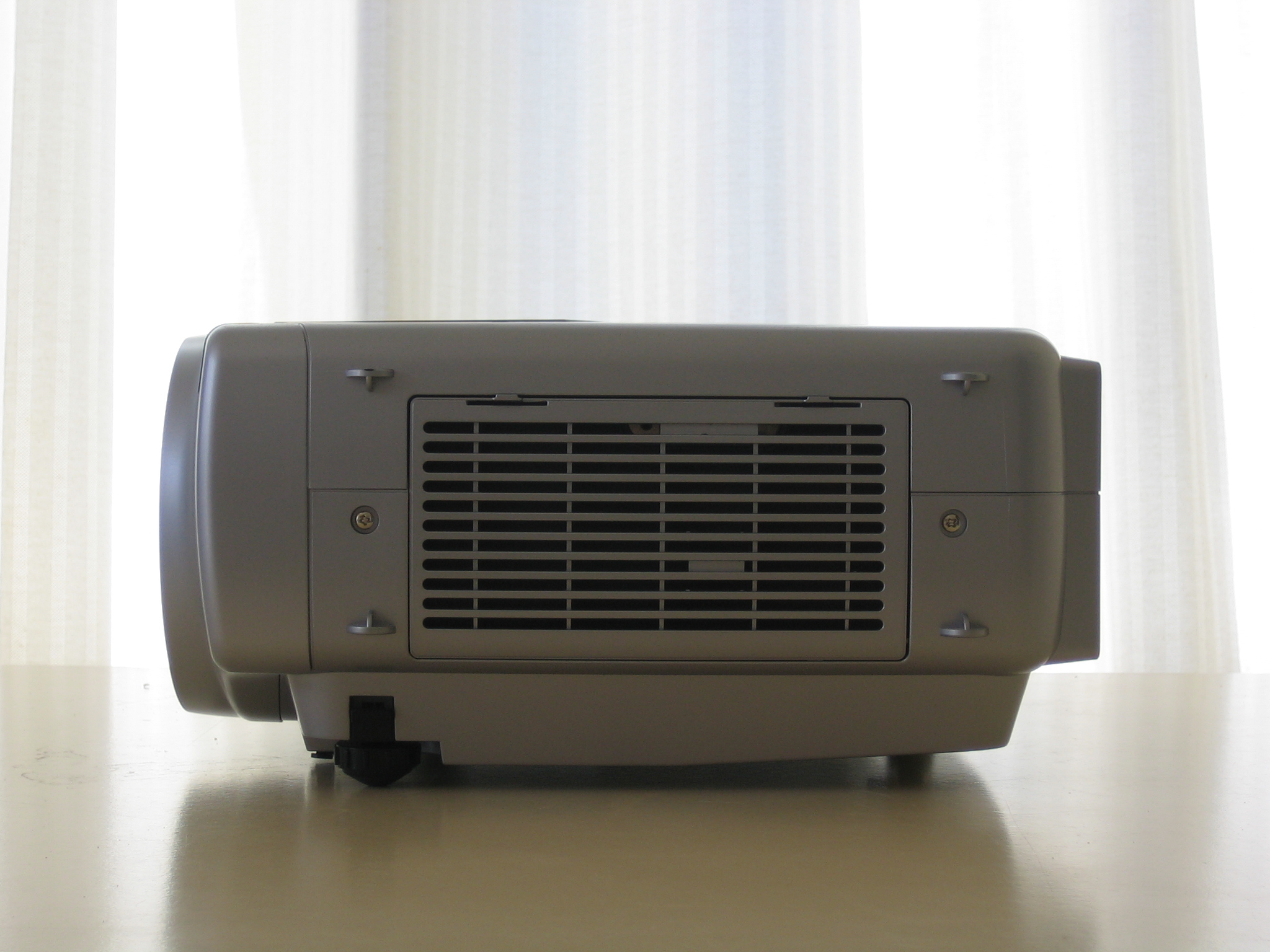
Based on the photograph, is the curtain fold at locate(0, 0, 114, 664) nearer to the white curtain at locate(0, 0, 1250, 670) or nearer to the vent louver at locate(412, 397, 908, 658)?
the white curtain at locate(0, 0, 1250, 670)

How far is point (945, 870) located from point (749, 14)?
1.58 metres

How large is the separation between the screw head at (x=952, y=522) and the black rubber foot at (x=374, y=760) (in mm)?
257

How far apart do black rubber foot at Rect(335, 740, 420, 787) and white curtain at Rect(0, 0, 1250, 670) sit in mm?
1267

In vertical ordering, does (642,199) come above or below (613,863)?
above

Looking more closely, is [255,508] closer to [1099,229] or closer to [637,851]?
[637,851]

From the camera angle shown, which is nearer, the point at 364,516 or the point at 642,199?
the point at 364,516

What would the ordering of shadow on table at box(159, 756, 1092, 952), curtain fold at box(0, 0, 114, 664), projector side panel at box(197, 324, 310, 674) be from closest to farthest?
1. shadow on table at box(159, 756, 1092, 952)
2. projector side panel at box(197, 324, 310, 674)
3. curtain fold at box(0, 0, 114, 664)

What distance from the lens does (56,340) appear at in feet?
5.31

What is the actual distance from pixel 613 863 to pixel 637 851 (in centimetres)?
2

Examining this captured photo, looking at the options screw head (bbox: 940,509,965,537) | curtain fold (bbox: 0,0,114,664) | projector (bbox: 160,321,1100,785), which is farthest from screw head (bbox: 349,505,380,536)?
curtain fold (bbox: 0,0,114,664)

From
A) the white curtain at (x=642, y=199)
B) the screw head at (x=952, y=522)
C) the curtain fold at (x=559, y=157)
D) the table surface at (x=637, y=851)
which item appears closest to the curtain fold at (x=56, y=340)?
the white curtain at (x=642, y=199)

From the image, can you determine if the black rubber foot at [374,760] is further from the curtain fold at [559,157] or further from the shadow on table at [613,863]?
the curtain fold at [559,157]

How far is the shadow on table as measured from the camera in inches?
12.2

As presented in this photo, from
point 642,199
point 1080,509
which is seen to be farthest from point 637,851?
point 642,199
